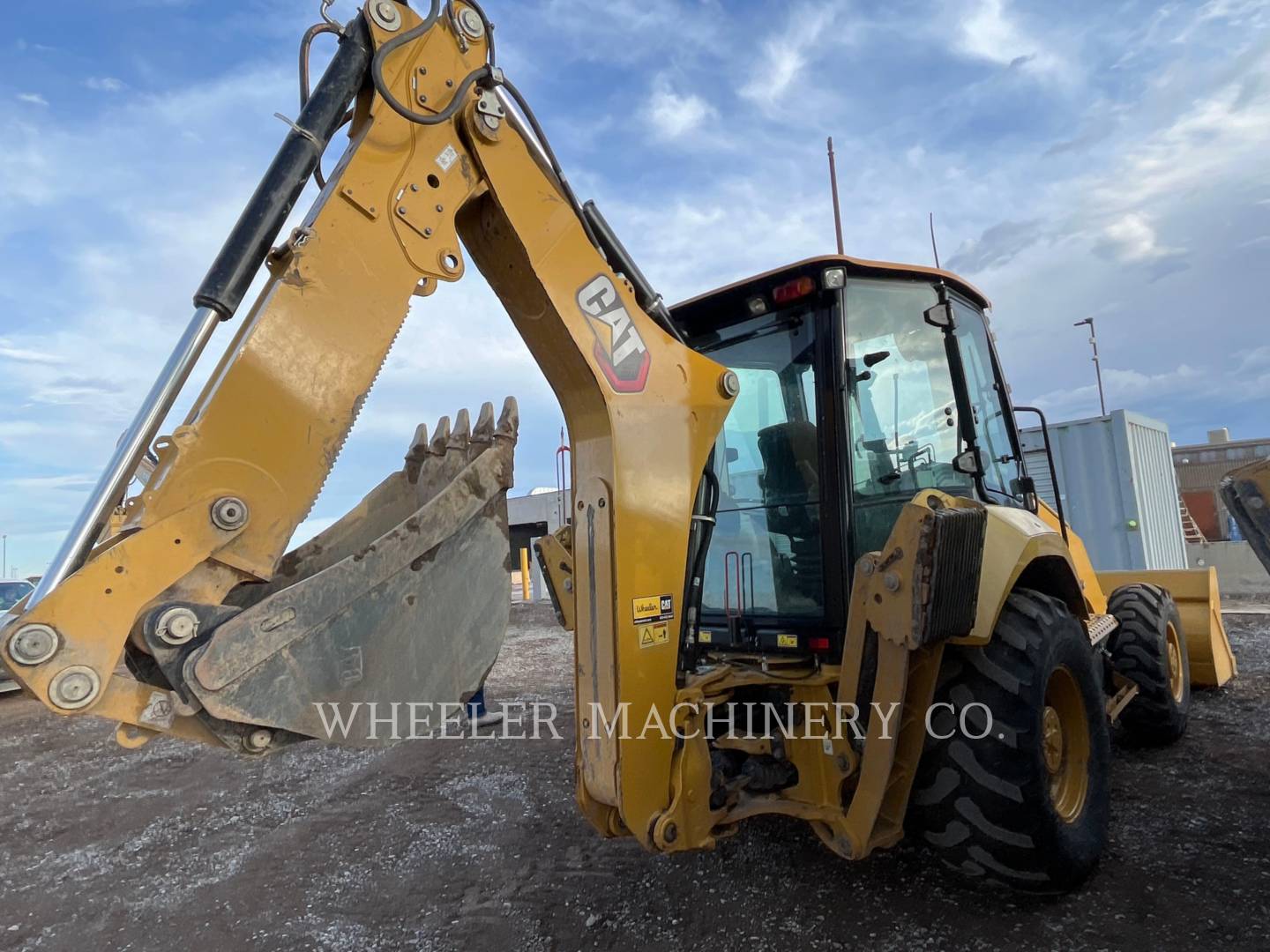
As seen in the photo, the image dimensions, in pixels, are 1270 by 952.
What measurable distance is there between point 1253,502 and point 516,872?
10.8 feet

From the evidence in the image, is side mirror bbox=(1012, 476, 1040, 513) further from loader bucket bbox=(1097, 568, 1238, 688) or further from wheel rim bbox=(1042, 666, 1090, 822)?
loader bucket bbox=(1097, 568, 1238, 688)

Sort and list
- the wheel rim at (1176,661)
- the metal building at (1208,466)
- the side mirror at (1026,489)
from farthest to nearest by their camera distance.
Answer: the metal building at (1208,466) < the wheel rim at (1176,661) < the side mirror at (1026,489)

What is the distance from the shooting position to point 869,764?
2734 mm

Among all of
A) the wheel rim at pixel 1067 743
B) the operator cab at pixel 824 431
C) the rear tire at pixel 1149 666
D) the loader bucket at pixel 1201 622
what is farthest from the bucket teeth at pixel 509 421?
the loader bucket at pixel 1201 622

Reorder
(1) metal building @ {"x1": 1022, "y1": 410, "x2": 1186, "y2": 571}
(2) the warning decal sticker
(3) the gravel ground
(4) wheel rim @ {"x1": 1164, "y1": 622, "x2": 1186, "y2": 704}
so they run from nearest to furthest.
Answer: (2) the warning decal sticker
(3) the gravel ground
(4) wheel rim @ {"x1": 1164, "y1": 622, "x2": 1186, "y2": 704}
(1) metal building @ {"x1": 1022, "y1": 410, "x2": 1186, "y2": 571}

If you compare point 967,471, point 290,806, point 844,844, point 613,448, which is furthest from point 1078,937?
point 290,806

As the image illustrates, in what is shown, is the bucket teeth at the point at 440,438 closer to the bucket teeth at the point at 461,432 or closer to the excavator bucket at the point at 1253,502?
the bucket teeth at the point at 461,432

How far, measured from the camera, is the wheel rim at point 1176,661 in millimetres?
5066

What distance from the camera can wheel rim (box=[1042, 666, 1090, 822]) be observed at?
3.14 m

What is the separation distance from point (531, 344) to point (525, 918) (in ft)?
7.21

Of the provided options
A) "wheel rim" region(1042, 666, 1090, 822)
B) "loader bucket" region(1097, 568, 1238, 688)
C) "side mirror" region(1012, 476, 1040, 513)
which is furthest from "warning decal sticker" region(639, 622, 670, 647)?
"loader bucket" region(1097, 568, 1238, 688)

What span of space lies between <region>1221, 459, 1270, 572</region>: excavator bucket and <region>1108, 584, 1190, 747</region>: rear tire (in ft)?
6.28

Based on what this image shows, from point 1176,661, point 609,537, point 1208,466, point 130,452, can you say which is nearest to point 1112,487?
point 1176,661

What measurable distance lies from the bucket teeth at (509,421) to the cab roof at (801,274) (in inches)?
43.8
